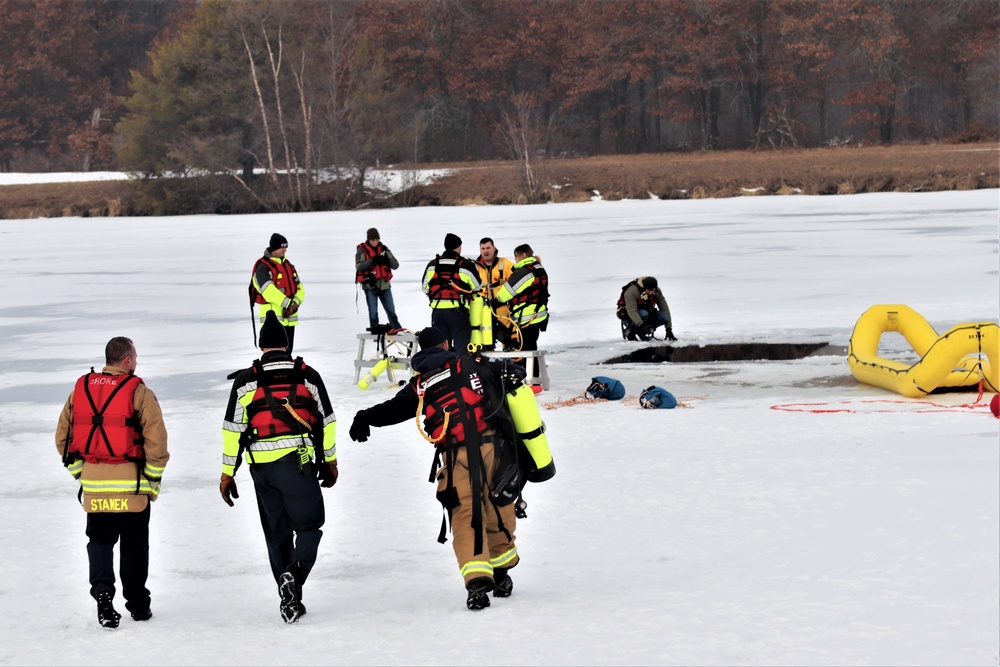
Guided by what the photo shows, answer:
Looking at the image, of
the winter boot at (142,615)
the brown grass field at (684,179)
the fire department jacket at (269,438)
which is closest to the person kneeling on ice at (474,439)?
the fire department jacket at (269,438)

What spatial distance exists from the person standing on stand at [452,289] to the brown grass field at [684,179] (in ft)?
123

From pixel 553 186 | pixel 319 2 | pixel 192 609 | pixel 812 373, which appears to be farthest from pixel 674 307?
pixel 319 2

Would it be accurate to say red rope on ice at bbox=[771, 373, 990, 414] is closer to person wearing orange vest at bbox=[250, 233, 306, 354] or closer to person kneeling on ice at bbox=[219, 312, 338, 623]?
person wearing orange vest at bbox=[250, 233, 306, 354]

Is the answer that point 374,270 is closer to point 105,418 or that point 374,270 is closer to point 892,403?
point 892,403

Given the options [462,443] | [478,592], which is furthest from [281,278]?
[478,592]

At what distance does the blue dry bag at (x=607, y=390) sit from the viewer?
40.2 feet

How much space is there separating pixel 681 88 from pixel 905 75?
1105cm

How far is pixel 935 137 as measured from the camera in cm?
7188

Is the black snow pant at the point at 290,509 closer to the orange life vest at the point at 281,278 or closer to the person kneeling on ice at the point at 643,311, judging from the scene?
the orange life vest at the point at 281,278

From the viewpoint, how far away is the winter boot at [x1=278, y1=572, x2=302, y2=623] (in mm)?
6223

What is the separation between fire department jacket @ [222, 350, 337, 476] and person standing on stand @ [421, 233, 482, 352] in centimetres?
717

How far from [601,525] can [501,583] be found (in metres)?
1.46

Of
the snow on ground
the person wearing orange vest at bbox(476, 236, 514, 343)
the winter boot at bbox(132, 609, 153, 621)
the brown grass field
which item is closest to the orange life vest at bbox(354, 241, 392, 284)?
the snow on ground

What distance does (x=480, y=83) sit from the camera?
242 feet
